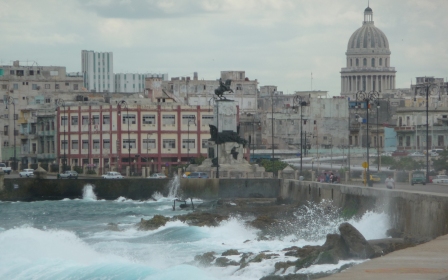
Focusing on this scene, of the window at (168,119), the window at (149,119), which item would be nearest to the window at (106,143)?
the window at (149,119)

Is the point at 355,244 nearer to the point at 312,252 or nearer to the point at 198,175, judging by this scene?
the point at 312,252

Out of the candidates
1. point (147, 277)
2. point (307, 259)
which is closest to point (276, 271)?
point (307, 259)

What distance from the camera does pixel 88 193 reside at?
75.9m

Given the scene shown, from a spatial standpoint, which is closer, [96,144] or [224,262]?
[224,262]

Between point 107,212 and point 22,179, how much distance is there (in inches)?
520

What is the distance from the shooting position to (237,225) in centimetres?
4988

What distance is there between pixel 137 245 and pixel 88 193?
3133cm

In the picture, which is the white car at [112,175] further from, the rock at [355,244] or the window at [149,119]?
the rock at [355,244]

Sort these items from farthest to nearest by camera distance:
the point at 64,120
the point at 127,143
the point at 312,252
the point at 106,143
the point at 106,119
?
the point at 64,120
the point at 106,143
the point at 106,119
the point at 127,143
the point at 312,252

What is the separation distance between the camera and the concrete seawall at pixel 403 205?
1439 inches

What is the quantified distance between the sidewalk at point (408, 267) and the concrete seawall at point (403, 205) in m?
8.69

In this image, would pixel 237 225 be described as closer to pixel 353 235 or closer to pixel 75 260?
pixel 75 260

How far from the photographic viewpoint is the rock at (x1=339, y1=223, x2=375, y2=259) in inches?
1294

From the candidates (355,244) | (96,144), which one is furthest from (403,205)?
(96,144)
